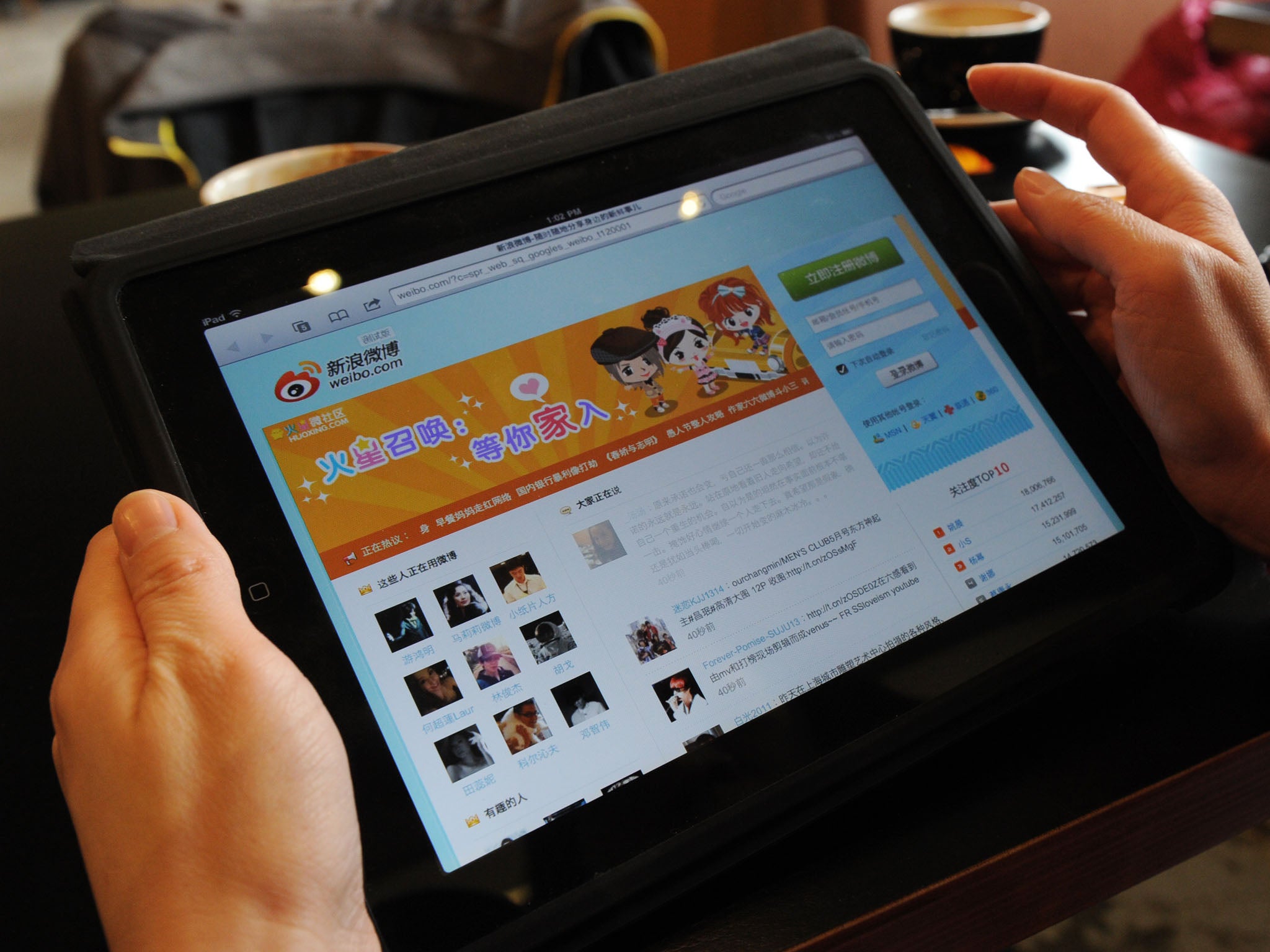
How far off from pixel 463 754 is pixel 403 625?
0.06 metres

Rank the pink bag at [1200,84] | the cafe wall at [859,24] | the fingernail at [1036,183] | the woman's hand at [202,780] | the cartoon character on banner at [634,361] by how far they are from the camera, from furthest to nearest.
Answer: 1. the cafe wall at [859,24]
2. the pink bag at [1200,84]
3. the fingernail at [1036,183]
4. the cartoon character on banner at [634,361]
5. the woman's hand at [202,780]

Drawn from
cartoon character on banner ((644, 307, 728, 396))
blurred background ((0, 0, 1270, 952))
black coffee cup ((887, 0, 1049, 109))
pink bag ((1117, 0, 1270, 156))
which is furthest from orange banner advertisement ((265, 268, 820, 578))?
pink bag ((1117, 0, 1270, 156))

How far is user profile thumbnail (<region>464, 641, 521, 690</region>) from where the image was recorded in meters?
0.36

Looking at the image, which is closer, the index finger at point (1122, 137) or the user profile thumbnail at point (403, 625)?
the user profile thumbnail at point (403, 625)

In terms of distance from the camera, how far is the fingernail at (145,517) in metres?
0.33

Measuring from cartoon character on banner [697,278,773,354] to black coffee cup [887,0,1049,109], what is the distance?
464mm

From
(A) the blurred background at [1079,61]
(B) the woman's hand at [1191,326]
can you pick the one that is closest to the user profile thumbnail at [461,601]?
(B) the woman's hand at [1191,326]

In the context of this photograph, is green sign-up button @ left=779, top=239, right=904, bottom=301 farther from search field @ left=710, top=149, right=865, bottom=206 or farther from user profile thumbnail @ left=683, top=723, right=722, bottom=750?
user profile thumbnail @ left=683, top=723, right=722, bottom=750

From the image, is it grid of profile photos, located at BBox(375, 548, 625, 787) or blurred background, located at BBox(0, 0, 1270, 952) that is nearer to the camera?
grid of profile photos, located at BBox(375, 548, 625, 787)

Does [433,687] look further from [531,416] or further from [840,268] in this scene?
[840,268]

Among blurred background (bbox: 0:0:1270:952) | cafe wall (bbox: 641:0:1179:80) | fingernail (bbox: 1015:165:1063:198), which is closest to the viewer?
fingernail (bbox: 1015:165:1063:198)

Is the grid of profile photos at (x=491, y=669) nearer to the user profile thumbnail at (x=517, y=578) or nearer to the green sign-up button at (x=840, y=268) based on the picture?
the user profile thumbnail at (x=517, y=578)

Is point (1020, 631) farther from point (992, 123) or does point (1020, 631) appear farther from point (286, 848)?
point (992, 123)

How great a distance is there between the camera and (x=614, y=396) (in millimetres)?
414
